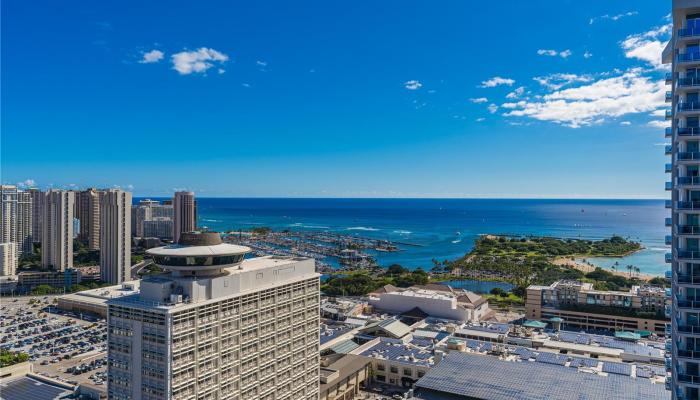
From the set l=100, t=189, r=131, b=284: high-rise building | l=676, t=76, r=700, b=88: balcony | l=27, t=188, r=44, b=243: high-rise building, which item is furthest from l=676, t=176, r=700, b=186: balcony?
l=27, t=188, r=44, b=243: high-rise building

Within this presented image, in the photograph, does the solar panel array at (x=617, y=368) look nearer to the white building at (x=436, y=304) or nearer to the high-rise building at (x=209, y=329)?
the white building at (x=436, y=304)

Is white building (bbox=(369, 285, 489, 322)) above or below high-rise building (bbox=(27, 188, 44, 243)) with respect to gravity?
below

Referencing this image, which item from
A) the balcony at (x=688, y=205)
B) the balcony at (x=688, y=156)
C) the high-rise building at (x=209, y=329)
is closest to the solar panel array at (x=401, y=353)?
the high-rise building at (x=209, y=329)

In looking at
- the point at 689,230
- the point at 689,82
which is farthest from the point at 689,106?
the point at 689,230

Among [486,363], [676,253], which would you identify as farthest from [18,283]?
[676,253]

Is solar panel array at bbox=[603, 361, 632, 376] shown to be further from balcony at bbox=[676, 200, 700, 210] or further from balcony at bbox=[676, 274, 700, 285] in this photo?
balcony at bbox=[676, 200, 700, 210]

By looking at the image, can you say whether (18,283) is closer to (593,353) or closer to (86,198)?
(86,198)
